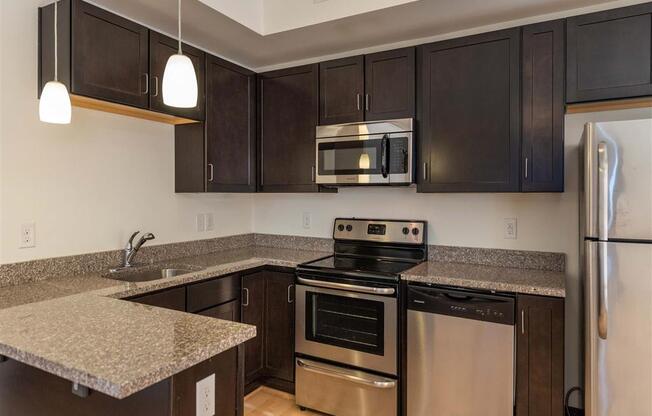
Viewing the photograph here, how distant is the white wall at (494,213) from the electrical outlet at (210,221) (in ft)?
2.18

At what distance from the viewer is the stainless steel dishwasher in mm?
2055

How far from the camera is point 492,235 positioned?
8.69 ft

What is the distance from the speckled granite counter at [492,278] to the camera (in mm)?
2021

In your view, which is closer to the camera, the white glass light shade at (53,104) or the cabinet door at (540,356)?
the white glass light shade at (53,104)

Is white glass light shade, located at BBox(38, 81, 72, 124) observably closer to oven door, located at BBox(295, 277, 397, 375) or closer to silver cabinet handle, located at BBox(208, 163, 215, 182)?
silver cabinet handle, located at BBox(208, 163, 215, 182)

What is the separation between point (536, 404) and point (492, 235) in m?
1.02

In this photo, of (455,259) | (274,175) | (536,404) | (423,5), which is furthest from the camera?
(274,175)

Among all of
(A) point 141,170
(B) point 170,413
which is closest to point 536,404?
(B) point 170,413

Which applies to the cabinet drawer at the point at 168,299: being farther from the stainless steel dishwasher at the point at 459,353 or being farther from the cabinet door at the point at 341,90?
the cabinet door at the point at 341,90

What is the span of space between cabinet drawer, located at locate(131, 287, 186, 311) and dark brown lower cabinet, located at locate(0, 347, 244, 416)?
618 millimetres

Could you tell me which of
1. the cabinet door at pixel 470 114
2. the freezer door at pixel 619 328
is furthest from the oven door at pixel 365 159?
→ the freezer door at pixel 619 328

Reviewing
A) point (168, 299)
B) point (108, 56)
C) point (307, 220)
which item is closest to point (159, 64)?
point (108, 56)

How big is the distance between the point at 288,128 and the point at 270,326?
1.43 meters

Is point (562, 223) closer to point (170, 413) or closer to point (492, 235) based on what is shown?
point (492, 235)
